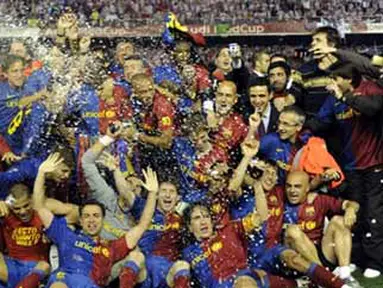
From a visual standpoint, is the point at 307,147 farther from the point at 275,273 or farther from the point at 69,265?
the point at 69,265

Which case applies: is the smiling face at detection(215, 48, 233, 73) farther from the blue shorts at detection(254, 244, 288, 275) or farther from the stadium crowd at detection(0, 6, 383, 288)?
the blue shorts at detection(254, 244, 288, 275)

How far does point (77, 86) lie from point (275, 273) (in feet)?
9.07

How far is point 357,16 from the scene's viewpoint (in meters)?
25.5

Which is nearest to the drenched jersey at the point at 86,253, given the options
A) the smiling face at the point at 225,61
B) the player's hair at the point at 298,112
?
the player's hair at the point at 298,112

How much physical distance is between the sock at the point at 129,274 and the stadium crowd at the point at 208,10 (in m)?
19.0

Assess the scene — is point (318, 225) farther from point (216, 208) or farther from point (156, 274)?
point (156, 274)

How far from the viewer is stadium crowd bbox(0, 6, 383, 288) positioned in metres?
6.19

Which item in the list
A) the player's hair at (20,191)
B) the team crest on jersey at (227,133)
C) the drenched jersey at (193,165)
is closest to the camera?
the player's hair at (20,191)

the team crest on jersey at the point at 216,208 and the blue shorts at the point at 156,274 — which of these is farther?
the team crest on jersey at the point at 216,208

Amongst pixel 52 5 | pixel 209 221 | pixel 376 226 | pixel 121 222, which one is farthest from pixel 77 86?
pixel 52 5

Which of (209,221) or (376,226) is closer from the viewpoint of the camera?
(209,221)

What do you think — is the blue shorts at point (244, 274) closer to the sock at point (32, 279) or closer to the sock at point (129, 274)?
the sock at point (129, 274)

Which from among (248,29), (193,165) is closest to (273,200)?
(193,165)

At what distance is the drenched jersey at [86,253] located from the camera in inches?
238
